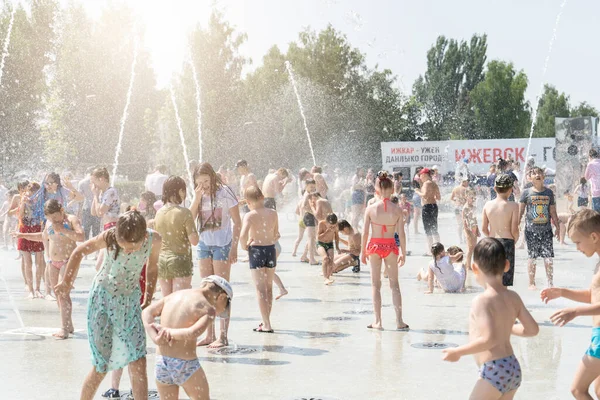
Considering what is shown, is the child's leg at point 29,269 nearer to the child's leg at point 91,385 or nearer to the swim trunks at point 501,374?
the child's leg at point 91,385

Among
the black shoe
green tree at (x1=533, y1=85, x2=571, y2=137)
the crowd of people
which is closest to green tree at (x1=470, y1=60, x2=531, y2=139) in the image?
green tree at (x1=533, y1=85, x2=571, y2=137)

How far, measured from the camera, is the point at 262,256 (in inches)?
354

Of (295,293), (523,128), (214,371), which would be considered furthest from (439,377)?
(523,128)

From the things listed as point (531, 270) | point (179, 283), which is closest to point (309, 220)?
point (531, 270)

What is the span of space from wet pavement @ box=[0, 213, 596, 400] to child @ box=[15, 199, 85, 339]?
27cm

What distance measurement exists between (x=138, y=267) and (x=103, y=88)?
168ft

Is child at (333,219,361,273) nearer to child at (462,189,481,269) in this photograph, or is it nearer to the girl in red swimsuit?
child at (462,189,481,269)

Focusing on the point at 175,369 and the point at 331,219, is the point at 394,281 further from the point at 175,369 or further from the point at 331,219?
the point at 331,219

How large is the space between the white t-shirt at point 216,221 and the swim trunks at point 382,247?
1.62m

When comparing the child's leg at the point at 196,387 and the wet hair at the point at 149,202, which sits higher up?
the wet hair at the point at 149,202

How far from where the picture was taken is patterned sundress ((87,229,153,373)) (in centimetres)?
542

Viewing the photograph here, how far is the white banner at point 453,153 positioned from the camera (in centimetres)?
4066

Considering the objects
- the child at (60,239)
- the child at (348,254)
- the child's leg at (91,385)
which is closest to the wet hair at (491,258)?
the child's leg at (91,385)

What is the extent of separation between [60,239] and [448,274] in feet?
19.0
